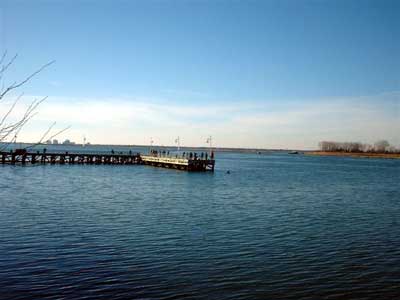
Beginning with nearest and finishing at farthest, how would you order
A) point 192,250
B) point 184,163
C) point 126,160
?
point 192,250, point 184,163, point 126,160

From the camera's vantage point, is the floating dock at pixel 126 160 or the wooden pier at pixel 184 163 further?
the floating dock at pixel 126 160

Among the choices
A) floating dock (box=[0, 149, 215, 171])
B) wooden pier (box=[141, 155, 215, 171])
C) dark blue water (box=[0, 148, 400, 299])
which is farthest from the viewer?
floating dock (box=[0, 149, 215, 171])

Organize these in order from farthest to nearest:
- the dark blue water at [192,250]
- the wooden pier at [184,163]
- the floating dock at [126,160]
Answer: the floating dock at [126,160] → the wooden pier at [184,163] → the dark blue water at [192,250]

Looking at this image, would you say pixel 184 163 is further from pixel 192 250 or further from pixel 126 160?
pixel 192 250

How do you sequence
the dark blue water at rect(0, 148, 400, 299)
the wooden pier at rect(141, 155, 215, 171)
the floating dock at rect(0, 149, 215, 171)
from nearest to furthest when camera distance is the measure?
the dark blue water at rect(0, 148, 400, 299)
the wooden pier at rect(141, 155, 215, 171)
the floating dock at rect(0, 149, 215, 171)

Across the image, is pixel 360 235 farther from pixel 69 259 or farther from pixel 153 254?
pixel 69 259

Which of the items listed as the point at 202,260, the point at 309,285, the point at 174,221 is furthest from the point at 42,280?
the point at 174,221

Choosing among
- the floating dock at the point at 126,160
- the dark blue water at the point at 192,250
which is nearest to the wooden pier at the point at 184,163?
the floating dock at the point at 126,160

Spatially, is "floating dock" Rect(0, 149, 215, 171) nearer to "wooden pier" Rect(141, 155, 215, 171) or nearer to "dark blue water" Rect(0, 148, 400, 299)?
"wooden pier" Rect(141, 155, 215, 171)

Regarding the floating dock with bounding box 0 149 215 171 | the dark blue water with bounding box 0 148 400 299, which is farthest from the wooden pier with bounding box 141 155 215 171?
the dark blue water with bounding box 0 148 400 299

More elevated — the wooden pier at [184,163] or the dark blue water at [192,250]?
the wooden pier at [184,163]

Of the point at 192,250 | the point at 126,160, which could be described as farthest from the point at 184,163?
the point at 192,250

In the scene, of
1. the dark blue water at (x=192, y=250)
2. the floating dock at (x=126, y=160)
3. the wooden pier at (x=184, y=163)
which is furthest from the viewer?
the floating dock at (x=126, y=160)

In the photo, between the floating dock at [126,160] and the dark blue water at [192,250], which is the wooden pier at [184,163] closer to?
the floating dock at [126,160]
